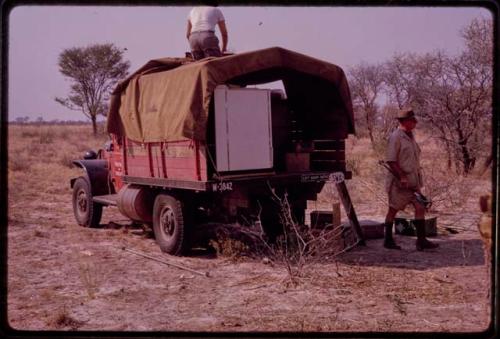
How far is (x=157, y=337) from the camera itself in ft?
13.1

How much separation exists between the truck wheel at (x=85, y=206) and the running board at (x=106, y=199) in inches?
10.5

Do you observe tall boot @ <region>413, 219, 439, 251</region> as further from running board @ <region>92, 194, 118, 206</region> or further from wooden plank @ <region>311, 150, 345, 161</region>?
running board @ <region>92, 194, 118, 206</region>

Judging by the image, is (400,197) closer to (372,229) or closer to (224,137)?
(372,229)

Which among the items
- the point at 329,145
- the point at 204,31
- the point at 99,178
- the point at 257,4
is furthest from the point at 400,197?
the point at 99,178

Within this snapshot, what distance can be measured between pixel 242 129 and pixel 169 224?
1814 mm

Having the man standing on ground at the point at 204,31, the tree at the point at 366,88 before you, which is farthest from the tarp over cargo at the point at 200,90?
the tree at the point at 366,88

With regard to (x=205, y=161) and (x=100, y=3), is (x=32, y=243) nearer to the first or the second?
(x=205, y=161)

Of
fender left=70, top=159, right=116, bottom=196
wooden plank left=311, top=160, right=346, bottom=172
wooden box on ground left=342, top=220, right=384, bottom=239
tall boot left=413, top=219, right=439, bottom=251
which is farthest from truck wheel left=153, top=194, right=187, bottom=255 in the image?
tall boot left=413, top=219, right=439, bottom=251

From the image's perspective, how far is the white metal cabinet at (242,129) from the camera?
7314 millimetres

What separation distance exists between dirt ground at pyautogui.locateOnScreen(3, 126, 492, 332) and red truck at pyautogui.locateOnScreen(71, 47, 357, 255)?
73 cm

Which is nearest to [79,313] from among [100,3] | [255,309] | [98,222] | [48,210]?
[255,309]

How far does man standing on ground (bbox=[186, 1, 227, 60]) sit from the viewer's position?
8.12 meters

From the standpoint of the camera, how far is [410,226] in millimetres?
8953

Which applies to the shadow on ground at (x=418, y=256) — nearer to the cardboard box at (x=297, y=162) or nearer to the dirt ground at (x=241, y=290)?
the dirt ground at (x=241, y=290)
